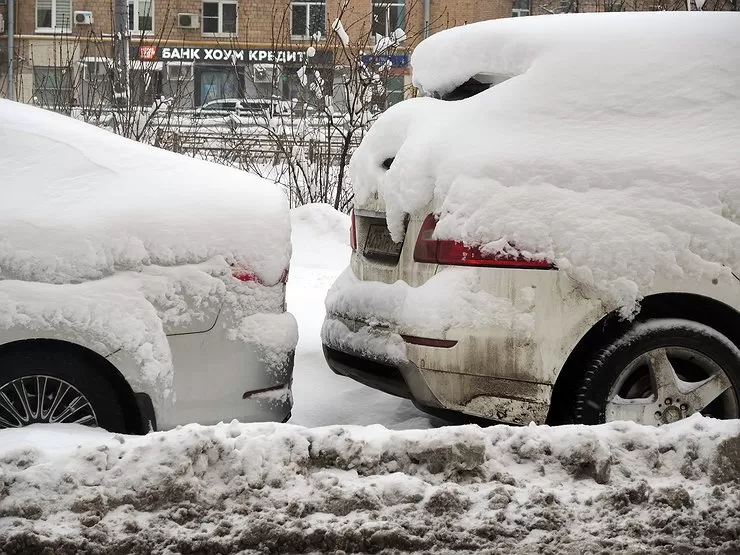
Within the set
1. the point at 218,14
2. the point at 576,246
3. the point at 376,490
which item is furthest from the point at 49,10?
the point at 376,490

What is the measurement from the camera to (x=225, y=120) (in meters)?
12.2

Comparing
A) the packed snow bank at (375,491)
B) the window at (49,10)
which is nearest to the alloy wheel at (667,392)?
the packed snow bank at (375,491)

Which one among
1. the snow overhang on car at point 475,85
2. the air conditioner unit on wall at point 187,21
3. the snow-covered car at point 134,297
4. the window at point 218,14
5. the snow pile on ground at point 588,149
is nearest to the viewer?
the snow-covered car at point 134,297

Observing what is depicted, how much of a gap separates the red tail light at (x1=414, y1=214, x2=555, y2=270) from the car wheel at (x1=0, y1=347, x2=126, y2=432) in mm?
1328

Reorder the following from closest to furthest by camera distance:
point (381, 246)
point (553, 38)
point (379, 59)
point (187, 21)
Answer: point (553, 38) → point (381, 246) → point (379, 59) → point (187, 21)

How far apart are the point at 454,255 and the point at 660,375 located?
0.93m

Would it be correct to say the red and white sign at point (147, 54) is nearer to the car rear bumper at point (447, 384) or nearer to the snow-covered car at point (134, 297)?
the snow-covered car at point (134, 297)

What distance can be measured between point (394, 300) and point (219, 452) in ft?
4.40

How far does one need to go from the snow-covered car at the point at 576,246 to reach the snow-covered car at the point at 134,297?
0.58 meters

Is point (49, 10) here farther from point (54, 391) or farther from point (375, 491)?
point (375, 491)

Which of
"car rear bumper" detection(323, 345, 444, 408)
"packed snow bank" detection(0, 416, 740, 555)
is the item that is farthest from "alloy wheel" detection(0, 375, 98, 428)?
"car rear bumper" detection(323, 345, 444, 408)

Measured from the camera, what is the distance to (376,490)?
8.43 ft

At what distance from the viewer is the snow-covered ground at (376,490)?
2447mm

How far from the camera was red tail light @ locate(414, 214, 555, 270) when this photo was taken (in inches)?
138
